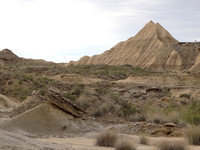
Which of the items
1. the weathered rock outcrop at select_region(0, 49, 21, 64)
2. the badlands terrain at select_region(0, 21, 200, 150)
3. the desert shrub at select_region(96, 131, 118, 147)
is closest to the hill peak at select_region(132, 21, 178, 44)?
the weathered rock outcrop at select_region(0, 49, 21, 64)

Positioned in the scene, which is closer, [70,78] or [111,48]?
[70,78]

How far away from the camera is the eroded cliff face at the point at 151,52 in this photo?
6838 centimetres

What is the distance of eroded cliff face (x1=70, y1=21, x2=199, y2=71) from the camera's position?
68375mm

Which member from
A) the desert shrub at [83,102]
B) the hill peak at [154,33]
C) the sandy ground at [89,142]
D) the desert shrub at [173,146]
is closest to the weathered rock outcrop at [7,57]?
the hill peak at [154,33]

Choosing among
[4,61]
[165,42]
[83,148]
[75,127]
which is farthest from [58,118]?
[165,42]

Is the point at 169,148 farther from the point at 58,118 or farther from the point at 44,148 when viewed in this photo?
the point at 58,118

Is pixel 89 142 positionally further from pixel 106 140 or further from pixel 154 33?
pixel 154 33

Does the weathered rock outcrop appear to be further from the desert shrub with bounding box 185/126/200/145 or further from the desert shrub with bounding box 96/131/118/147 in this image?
the desert shrub with bounding box 185/126/200/145

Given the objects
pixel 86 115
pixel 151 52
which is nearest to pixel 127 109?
pixel 86 115

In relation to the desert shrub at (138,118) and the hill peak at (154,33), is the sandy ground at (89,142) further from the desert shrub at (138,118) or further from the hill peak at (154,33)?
the hill peak at (154,33)

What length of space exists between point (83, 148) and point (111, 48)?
81042mm

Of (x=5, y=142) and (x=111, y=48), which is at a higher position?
(x=111, y=48)

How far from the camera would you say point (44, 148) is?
8.62 metres

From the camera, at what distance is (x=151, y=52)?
248 ft
